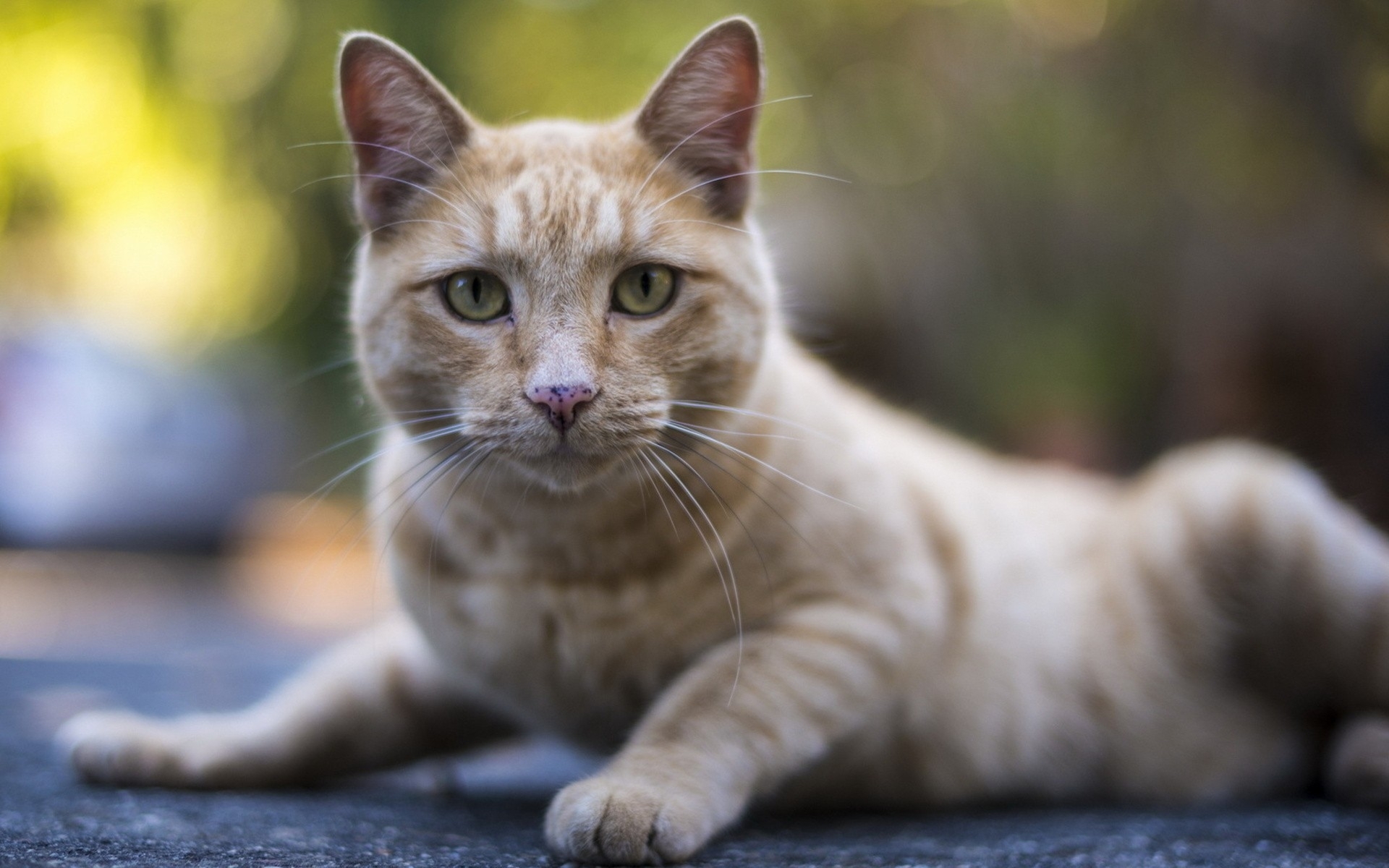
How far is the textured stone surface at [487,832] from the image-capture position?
63.2 inches

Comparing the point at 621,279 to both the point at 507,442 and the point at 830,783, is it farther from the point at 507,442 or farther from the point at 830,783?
the point at 830,783

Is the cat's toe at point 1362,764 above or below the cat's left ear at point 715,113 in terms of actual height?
below

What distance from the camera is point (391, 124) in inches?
78.9

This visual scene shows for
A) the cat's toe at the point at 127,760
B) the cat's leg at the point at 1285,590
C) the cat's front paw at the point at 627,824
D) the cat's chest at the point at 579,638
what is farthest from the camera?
the cat's leg at the point at 1285,590

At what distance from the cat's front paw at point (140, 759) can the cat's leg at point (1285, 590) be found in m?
2.06

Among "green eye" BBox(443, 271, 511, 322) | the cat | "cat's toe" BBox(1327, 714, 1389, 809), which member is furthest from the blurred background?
"green eye" BBox(443, 271, 511, 322)

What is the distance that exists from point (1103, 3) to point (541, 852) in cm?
649

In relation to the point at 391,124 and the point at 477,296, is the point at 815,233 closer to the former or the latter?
the point at 391,124

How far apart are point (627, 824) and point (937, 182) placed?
21.0 feet

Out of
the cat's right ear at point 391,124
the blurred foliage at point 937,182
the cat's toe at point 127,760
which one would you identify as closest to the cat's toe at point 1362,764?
the cat's right ear at point 391,124

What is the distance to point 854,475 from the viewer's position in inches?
87.0

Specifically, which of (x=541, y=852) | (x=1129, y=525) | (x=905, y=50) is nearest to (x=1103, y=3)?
(x=905, y=50)

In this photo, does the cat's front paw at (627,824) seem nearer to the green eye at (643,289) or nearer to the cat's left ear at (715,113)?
the green eye at (643,289)

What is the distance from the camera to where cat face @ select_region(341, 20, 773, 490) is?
1759mm
